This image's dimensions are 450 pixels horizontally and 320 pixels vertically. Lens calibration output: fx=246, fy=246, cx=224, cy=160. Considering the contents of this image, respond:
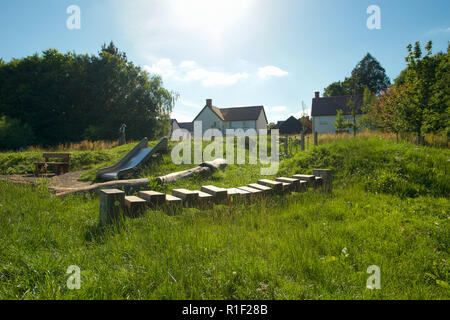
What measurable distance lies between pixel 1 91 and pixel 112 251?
3433 centimetres

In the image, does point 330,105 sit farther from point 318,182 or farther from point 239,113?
point 318,182

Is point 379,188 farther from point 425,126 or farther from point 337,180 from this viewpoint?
point 425,126

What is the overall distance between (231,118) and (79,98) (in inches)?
1007

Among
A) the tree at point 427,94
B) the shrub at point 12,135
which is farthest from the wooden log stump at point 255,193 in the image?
the shrub at point 12,135

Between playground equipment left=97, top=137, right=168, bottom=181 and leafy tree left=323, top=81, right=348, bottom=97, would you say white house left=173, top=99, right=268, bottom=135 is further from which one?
playground equipment left=97, top=137, right=168, bottom=181

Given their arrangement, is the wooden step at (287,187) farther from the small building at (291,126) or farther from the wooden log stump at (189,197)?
the small building at (291,126)

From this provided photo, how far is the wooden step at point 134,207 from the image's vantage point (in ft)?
12.9

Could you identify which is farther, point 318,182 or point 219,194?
point 318,182

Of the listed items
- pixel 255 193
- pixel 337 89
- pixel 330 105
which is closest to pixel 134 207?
pixel 255 193

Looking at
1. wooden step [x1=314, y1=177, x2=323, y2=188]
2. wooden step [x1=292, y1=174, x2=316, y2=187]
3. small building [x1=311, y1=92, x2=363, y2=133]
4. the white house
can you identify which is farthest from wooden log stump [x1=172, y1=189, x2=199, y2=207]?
the white house

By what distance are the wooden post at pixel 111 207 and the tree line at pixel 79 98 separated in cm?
2669

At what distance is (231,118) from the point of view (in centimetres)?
4756

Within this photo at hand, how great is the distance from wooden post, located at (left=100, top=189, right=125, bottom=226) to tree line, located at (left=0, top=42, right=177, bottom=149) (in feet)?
87.6
